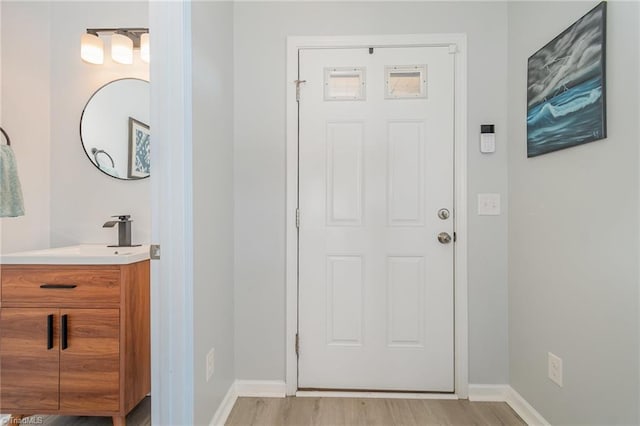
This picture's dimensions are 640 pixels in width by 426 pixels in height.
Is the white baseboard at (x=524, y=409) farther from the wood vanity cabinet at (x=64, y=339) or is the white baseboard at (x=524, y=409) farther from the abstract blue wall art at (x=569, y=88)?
the wood vanity cabinet at (x=64, y=339)

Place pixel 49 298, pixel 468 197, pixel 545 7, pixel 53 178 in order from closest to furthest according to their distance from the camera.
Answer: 1. pixel 49 298
2. pixel 545 7
3. pixel 468 197
4. pixel 53 178

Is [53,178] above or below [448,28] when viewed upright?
below

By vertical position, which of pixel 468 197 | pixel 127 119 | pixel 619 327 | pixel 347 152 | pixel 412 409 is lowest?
pixel 412 409

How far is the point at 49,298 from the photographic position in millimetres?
1436

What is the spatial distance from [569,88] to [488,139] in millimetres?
493

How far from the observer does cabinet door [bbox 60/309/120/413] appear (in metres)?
1.44

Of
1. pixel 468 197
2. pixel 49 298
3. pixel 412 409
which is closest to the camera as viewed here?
pixel 49 298

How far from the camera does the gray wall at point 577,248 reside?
1.11 meters

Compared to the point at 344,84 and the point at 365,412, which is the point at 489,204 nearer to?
the point at 344,84

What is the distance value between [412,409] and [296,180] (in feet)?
4.84

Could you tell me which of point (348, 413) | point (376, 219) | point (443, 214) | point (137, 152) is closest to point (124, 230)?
point (137, 152)

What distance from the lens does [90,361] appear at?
1438mm

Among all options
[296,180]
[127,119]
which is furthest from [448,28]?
[127,119]

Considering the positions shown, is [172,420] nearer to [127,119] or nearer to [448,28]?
[127,119]
